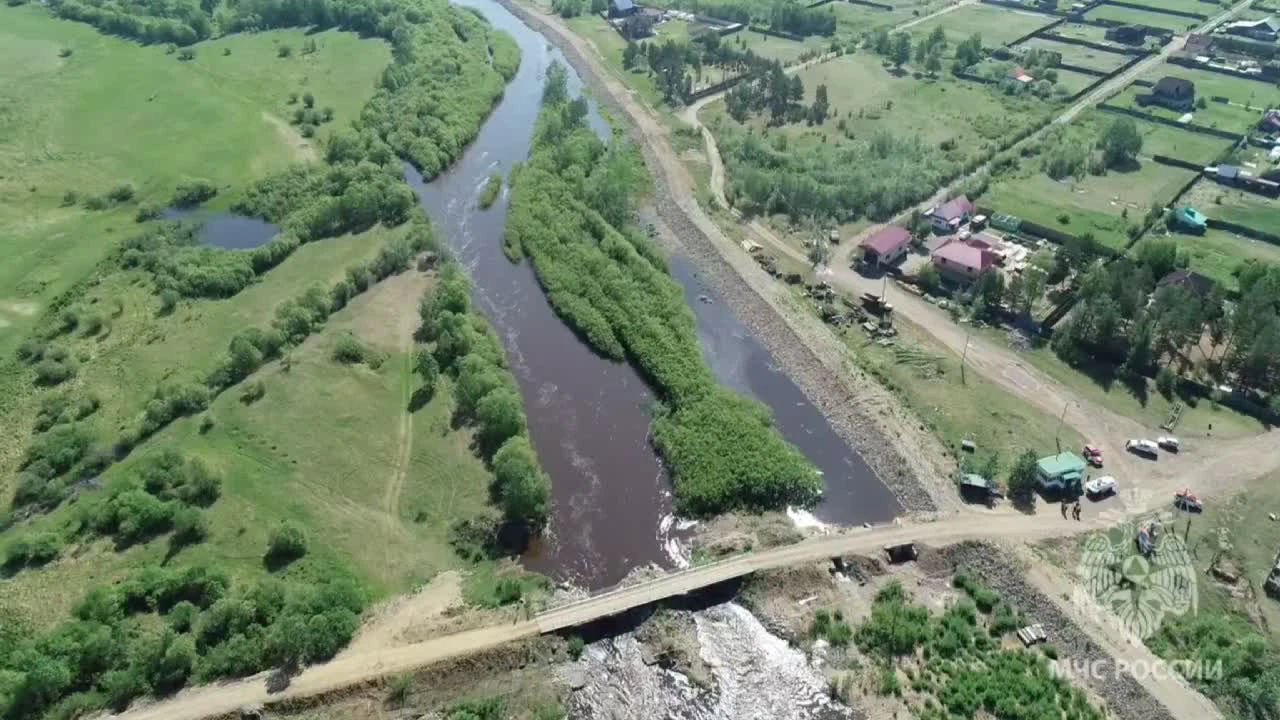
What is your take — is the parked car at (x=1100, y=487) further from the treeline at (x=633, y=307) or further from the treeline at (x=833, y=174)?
the treeline at (x=833, y=174)

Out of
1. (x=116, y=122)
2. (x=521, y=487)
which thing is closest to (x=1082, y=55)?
(x=521, y=487)

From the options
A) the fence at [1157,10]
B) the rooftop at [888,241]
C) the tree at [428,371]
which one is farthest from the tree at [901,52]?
the tree at [428,371]

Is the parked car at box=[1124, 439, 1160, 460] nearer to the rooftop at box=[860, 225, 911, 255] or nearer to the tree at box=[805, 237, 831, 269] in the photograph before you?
the rooftop at box=[860, 225, 911, 255]

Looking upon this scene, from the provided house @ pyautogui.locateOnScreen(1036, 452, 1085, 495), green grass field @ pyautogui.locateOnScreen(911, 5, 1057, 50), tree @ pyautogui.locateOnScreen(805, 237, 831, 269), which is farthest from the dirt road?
green grass field @ pyautogui.locateOnScreen(911, 5, 1057, 50)

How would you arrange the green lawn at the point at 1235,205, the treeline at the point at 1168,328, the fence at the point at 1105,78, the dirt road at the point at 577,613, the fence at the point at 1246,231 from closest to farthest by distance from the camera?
the dirt road at the point at 577,613 < the treeline at the point at 1168,328 < the fence at the point at 1246,231 < the green lawn at the point at 1235,205 < the fence at the point at 1105,78

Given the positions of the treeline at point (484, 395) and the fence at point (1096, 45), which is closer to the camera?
the treeline at point (484, 395)

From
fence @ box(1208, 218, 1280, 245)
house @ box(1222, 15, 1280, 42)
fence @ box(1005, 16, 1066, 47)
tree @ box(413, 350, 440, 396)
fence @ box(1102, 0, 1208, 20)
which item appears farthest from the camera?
fence @ box(1102, 0, 1208, 20)

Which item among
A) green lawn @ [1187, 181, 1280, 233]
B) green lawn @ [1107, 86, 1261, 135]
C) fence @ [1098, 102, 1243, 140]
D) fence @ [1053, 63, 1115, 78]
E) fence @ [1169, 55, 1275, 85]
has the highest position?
fence @ [1169, 55, 1275, 85]
